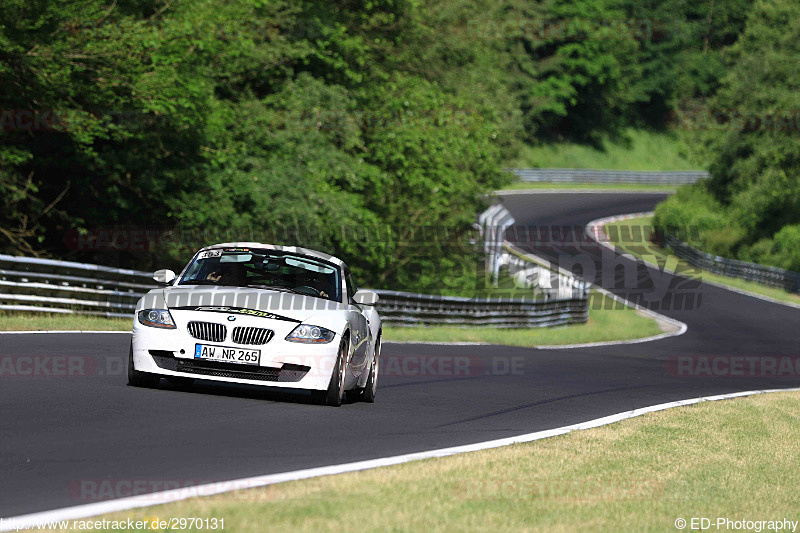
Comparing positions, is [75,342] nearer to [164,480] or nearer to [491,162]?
[164,480]

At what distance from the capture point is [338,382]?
11.2 metres

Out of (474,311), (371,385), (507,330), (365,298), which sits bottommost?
(507,330)

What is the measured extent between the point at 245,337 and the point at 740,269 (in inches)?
2002

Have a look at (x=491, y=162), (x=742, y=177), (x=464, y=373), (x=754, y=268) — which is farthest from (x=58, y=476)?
(x=742, y=177)

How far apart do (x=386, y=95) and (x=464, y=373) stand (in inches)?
883

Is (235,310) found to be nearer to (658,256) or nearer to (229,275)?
(229,275)

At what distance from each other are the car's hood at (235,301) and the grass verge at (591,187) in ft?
244

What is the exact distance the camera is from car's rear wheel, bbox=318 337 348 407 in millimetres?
11047

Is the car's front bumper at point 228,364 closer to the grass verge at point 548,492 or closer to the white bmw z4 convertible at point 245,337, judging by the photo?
the white bmw z4 convertible at point 245,337

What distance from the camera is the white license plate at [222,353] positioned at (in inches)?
418

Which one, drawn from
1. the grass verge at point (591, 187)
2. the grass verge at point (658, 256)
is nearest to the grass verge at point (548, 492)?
the grass verge at point (658, 256)

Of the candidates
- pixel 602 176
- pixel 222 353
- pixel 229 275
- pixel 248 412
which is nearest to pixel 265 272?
pixel 229 275

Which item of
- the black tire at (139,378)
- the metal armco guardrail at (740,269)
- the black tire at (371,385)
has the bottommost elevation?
the metal armco guardrail at (740,269)

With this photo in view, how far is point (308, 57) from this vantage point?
37750 mm
